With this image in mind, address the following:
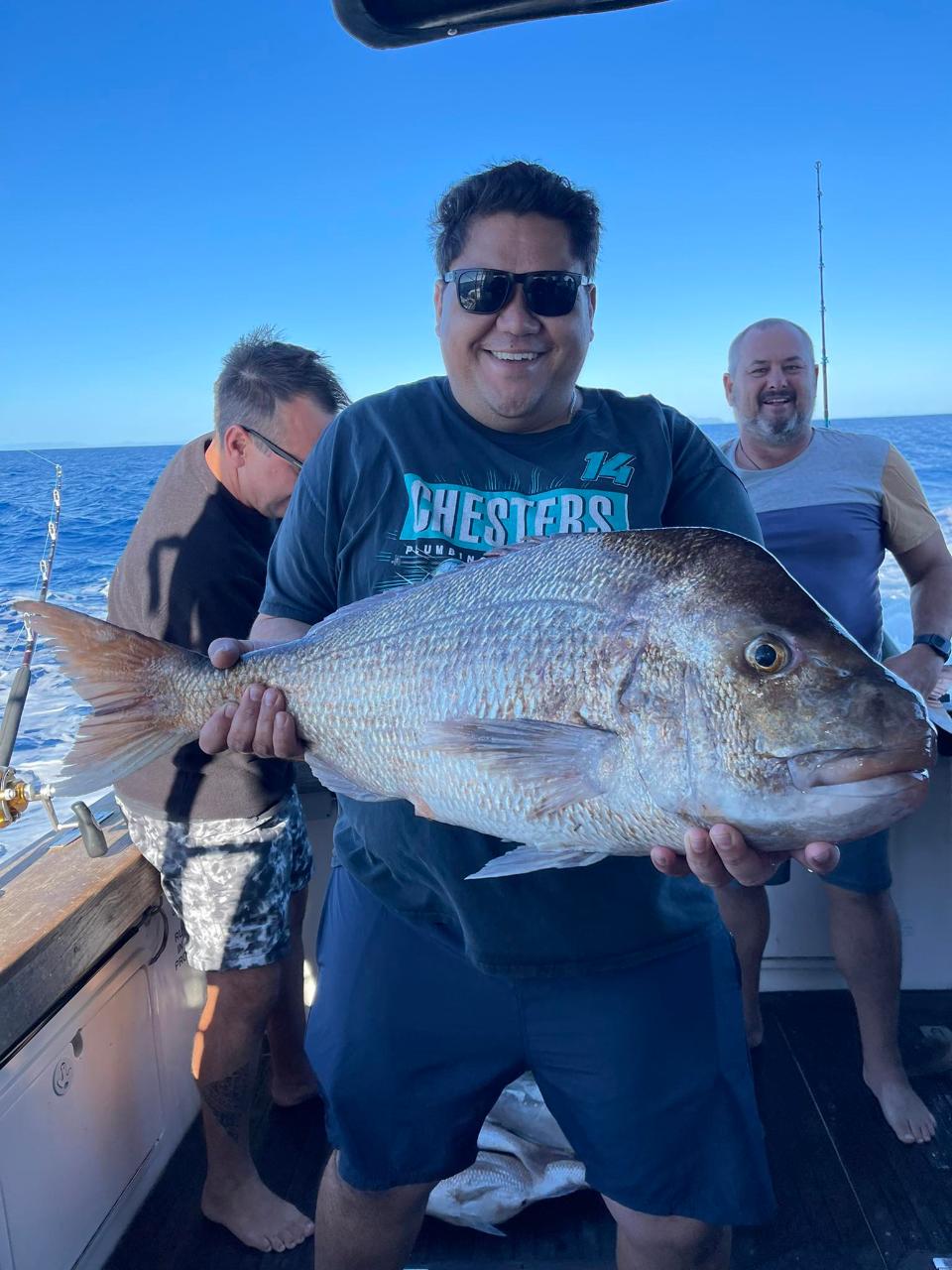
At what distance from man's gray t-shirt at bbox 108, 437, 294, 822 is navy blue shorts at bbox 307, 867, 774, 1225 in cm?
84

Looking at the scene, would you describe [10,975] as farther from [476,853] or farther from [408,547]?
[408,547]

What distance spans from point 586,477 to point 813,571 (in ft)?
6.06

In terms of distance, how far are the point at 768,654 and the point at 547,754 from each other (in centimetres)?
38

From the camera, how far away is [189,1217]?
2.78 metres

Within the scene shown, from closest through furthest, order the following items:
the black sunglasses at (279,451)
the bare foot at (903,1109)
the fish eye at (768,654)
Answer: the fish eye at (768,654)
the black sunglasses at (279,451)
the bare foot at (903,1109)

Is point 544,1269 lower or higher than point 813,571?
lower

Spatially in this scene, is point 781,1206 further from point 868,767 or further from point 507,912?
point 868,767

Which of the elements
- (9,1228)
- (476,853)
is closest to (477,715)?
(476,853)

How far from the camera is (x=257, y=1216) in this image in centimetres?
269

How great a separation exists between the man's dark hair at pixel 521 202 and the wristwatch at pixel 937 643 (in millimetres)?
2168

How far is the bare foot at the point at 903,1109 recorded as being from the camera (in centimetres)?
295

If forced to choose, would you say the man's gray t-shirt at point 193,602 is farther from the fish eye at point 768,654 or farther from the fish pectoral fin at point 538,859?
the fish eye at point 768,654

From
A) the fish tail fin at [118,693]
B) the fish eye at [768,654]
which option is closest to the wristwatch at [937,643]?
the fish eye at [768,654]

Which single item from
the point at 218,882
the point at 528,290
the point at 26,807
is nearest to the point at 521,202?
the point at 528,290
